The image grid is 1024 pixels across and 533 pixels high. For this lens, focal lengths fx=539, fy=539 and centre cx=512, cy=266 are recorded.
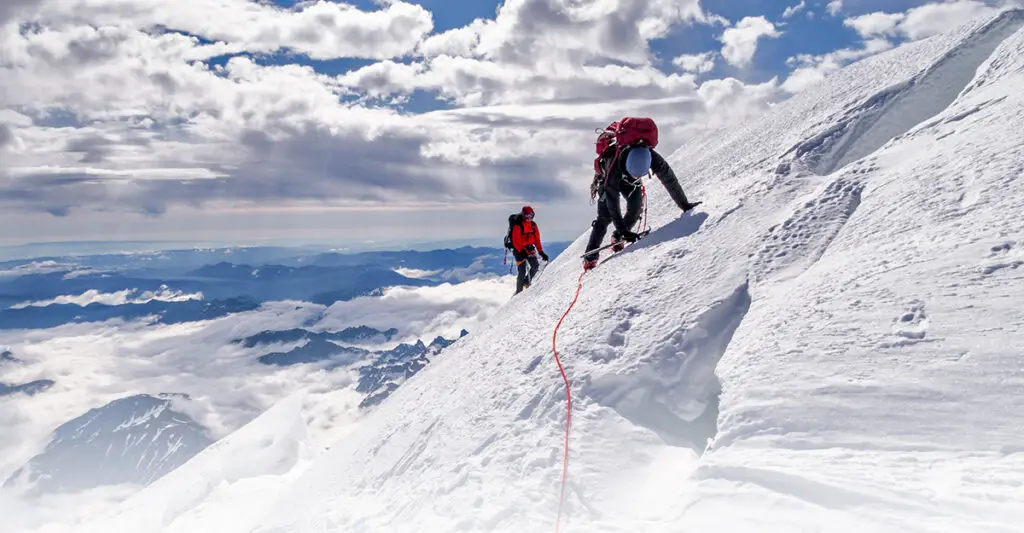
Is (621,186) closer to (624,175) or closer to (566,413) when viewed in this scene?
(624,175)

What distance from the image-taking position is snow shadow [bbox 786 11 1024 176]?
885 cm

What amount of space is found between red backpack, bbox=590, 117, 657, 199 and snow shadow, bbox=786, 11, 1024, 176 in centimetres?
244

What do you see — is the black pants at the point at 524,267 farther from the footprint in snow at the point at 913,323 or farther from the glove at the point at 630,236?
the footprint in snow at the point at 913,323

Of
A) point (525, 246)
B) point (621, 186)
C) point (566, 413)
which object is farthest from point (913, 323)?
point (525, 246)

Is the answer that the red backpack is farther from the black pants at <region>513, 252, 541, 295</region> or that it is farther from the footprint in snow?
the footprint in snow

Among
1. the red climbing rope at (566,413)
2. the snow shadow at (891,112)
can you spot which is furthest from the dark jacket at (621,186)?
the red climbing rope at (566,413)

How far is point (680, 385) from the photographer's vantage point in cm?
551

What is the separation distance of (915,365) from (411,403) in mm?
6953

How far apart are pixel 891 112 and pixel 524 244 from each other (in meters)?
8.98

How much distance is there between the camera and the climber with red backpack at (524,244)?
50.8 ft

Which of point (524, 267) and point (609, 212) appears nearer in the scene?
point (609, 212)

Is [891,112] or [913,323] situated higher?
[891,112]

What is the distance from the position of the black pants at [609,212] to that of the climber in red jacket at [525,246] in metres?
4.20

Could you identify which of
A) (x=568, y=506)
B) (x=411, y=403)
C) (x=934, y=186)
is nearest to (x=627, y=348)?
(x=568, y=506)
